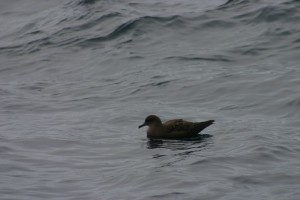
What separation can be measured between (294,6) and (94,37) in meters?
4.84

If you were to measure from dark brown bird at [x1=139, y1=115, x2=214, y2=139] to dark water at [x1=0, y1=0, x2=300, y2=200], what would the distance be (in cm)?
26

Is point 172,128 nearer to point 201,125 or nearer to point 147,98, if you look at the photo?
point 201,125

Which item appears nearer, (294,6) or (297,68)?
(297,68)

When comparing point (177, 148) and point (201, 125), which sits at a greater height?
point (201, 125)

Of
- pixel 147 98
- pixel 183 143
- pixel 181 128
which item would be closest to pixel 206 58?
pixel 147 98

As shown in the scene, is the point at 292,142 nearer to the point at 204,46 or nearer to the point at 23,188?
the point at 23,188

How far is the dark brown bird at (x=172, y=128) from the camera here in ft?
47.2

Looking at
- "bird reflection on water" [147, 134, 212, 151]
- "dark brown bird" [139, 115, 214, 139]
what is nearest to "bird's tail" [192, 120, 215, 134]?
"dark brown bird" [139, 115, 214, 139]

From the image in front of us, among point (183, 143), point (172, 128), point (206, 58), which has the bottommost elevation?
point (183, 143)

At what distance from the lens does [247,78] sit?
1756cm

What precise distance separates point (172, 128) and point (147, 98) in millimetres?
2616

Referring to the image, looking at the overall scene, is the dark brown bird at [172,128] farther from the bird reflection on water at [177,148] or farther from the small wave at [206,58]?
the small wave at [206,58]

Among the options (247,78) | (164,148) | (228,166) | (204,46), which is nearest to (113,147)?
(164,148)

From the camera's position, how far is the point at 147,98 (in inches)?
A: 675
